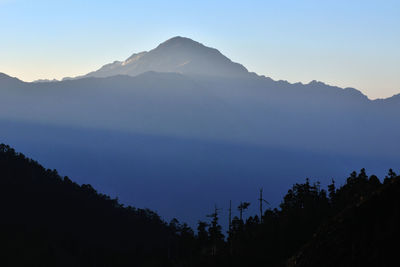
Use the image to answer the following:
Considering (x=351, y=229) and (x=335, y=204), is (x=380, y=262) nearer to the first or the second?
(x=351, y=229)

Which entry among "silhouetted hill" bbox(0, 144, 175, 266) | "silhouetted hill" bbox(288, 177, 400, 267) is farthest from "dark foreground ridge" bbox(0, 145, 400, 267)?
"silhouetted hill" bbox(0, 144, 175, 266)

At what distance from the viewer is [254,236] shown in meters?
98.6

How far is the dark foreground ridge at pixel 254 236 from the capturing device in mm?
38344

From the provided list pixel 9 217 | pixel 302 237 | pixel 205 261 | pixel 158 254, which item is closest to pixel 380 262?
pixel 302 237

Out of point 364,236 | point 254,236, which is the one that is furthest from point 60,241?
point 364,236

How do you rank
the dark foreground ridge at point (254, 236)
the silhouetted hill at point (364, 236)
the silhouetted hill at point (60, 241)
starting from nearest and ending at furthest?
the silhouetted hill at point (364, 236) → the dark foreground ridge at point (254, 236) → the silhouetted hill at point (60, 241)

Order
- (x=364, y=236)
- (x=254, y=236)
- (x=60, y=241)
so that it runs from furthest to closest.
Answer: (x=60, y=241)
(x=254, y=236)
(x=364, y=236)

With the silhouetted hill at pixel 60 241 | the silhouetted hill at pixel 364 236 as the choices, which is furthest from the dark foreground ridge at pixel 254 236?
the silhouetted hill at pixel 60 241

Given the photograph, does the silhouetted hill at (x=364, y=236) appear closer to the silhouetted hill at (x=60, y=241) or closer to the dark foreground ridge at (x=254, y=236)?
the dark foreground ridge at (x=254, y=236)

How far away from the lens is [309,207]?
105 m

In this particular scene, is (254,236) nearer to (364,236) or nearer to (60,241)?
(364,236)

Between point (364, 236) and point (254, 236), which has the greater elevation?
point (364, 236)

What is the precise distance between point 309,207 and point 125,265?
6199 centimetres

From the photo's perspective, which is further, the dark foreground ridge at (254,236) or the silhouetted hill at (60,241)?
the silhouetted hill at (60,241)
